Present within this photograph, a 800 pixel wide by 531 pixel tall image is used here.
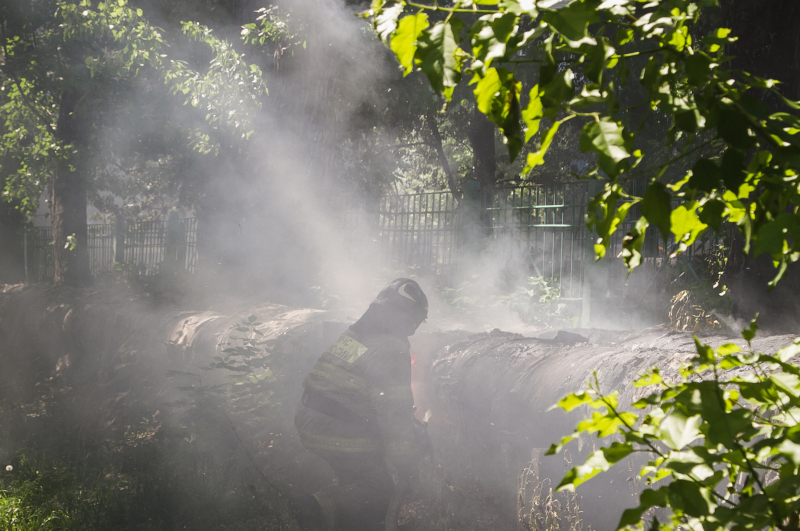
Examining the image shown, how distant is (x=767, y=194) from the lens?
851 mm

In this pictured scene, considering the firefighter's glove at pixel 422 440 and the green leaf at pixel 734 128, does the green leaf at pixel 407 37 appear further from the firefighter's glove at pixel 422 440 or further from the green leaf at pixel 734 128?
the firefighter's glove at pixel 422 440

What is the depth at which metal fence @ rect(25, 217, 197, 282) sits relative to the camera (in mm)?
12453

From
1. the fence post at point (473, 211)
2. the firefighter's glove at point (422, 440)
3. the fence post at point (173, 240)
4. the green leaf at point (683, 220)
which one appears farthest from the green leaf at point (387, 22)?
the fence post at point (173, 240)

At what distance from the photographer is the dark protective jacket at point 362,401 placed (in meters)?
4.08

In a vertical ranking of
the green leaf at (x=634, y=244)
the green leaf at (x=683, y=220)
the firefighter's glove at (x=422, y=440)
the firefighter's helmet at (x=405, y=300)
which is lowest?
the firefighter's glove at (x=422, y=440)

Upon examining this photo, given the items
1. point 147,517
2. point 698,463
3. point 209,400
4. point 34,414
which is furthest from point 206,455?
point 698,463

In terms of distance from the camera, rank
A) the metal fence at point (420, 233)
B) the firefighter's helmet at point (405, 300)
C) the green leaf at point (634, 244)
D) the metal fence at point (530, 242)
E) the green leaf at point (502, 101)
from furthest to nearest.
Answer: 1. the metal fence at point (420, 233)
2. the metal fence at point (530, 242)
3. the firefighter's helmet at point (405, 300)
4. the green leaf at point (634, 244)
5. the green leaf at point (502, 101)

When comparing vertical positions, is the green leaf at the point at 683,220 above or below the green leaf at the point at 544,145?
below

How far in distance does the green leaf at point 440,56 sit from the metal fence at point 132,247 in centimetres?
1068

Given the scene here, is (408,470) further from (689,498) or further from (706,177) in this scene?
(706,177)

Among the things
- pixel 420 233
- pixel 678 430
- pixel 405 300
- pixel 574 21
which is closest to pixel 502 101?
pixel 574 21

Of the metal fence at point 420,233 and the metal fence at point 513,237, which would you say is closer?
the metal fence at point 513,237

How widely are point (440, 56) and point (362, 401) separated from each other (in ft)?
12.6

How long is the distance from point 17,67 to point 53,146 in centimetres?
148
